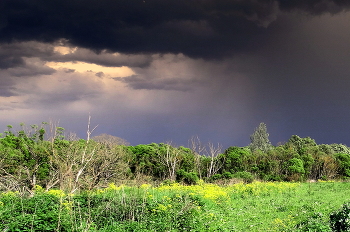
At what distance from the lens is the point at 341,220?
8742 mm

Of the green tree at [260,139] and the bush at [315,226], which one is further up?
the green tree at [260,139]

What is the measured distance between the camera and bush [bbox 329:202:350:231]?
856 cm

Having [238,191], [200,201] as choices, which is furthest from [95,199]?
[238,191]

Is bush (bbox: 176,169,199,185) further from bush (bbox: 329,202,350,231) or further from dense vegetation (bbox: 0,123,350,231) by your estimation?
bush (bbox: 329,202,350,231)

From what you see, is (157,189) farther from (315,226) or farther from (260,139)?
(260,139)

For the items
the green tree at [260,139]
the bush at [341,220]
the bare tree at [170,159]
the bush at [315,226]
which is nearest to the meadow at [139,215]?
the bush at [315,226]

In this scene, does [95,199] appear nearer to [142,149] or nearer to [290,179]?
[142,149]

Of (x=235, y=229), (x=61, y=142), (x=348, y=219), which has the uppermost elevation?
(x=61, y=142)

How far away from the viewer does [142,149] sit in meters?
39.1

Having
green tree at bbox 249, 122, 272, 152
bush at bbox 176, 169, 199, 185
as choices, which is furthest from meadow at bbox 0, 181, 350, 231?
green tree at bbox 249, 122, 272, 152

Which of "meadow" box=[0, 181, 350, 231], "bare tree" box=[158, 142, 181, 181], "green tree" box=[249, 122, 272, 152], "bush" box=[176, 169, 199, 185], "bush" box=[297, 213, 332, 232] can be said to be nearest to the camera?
"meadow" box=[0, 181, 350, 231]

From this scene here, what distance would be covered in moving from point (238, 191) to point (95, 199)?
12054mm

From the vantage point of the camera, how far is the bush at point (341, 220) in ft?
28.1

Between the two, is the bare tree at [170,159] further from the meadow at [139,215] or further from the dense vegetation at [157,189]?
the meadow at [139,215]
